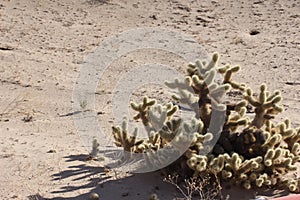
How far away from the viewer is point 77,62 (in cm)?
922

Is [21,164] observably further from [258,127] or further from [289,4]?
[289,4]

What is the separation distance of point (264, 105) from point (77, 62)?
458 cm

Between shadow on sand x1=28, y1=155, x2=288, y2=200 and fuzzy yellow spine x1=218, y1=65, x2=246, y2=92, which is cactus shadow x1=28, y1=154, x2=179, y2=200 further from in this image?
fuzzy yellow spine x1=218, y1=65, x2=246, y2=92

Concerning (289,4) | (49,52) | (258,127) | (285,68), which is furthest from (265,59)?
(258,127)

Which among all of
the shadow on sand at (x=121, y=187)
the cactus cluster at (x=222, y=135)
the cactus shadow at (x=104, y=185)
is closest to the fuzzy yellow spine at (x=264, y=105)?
the cactus cluster at (x=222, y=135)

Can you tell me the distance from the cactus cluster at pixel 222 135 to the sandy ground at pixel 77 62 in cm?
26

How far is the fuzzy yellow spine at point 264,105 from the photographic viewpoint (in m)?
5.14

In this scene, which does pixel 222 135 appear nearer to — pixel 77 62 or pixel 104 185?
pixel 104 185

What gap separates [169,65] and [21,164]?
4.24 m

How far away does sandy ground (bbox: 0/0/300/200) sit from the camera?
16.7 feet

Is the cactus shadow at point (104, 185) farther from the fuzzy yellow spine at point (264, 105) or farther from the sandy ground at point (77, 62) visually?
the fuzzy yellow spine at point (264, 105)

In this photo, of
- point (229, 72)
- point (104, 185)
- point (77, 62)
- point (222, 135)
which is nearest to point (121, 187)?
point (104, 185)

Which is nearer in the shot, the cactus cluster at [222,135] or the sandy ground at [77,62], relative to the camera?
the cactus cluster at [222,135]

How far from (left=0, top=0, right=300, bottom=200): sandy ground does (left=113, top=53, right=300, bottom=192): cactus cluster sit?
0.85ft
